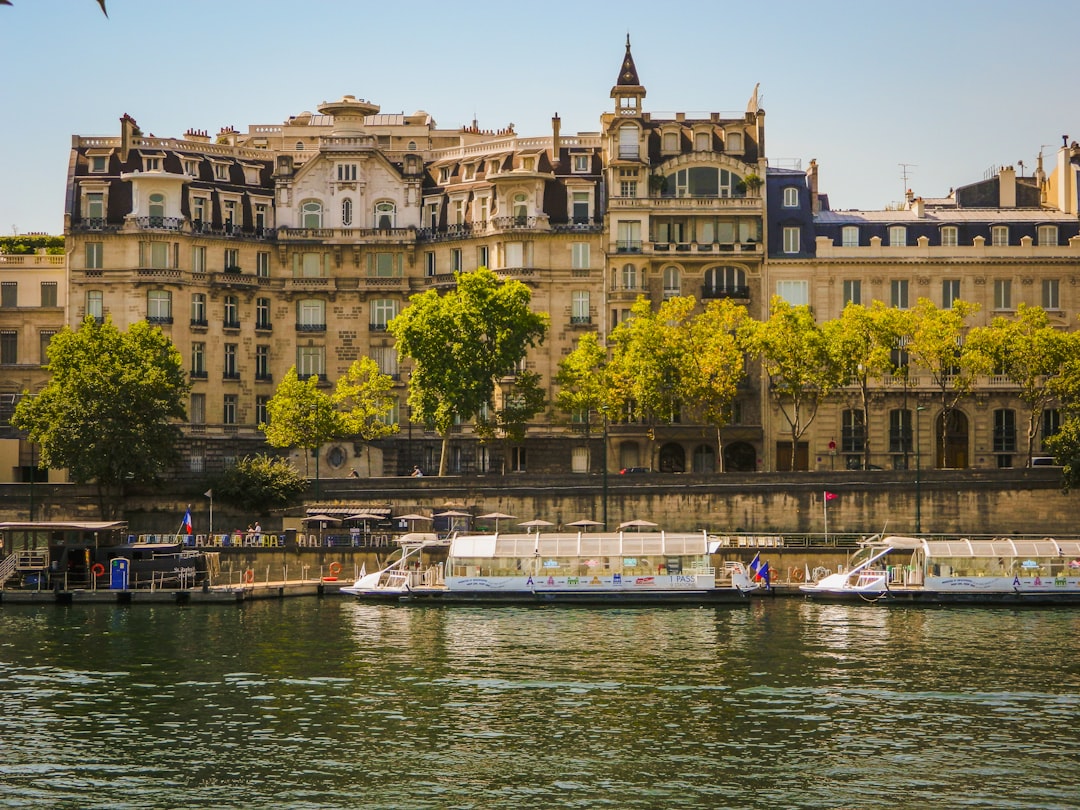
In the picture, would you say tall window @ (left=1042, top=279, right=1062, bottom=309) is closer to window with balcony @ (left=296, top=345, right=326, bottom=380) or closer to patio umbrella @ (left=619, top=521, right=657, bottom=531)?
patio umbrella @ (left=619, top=521, right=657, bottom=531)

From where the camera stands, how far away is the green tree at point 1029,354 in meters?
104

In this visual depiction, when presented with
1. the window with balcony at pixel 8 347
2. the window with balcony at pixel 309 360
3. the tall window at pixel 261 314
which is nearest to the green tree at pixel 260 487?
the window with balcony at pixel 309 360

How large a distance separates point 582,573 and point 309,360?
39.6 metres

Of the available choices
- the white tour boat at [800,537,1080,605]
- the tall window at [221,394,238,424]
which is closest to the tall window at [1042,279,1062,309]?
the white tour boat at [800,537,1080,605]

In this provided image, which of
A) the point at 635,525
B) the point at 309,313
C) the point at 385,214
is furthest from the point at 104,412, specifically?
the point at 635,525

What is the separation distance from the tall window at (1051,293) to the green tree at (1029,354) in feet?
26.9

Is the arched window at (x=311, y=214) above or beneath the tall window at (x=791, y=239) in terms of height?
above

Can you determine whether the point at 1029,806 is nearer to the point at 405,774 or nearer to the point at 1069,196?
the point at 405,774

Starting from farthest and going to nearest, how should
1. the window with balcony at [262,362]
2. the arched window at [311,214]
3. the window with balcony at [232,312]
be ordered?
1. the arched window at [311,214]
2. the window with balcony at [262,362]
3. the window with balcony at [232,312]

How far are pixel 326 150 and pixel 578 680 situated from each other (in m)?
66.9

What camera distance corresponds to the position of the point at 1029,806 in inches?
1697

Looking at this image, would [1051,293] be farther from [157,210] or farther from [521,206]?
[157,210]

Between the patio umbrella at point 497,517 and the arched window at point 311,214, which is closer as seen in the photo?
the patio umbrella at point 497,517

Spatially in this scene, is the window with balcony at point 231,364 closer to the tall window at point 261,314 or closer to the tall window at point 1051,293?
the tall window at point 261,314
